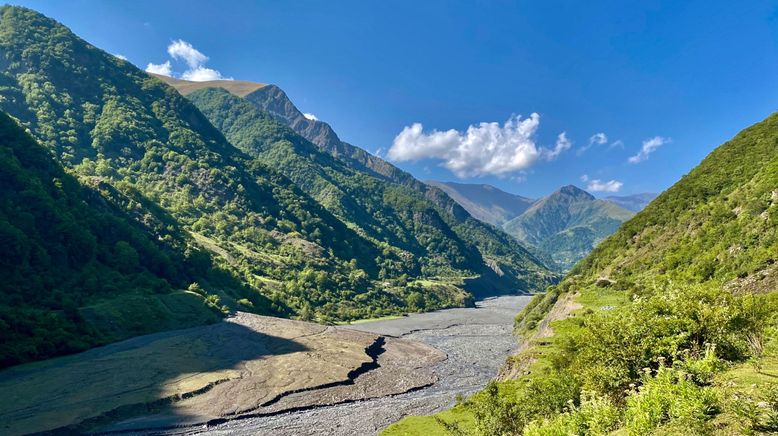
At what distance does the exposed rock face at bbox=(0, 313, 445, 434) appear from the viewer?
2302 inches

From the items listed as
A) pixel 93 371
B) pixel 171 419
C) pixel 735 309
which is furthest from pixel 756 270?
pixel 93 371

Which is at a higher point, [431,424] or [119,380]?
[431,424]

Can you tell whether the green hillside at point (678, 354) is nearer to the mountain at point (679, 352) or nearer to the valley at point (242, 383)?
the mountain at point (679, 352)

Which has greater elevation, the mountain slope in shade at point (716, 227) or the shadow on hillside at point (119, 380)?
the mountain slope in shade at point (716, 227)

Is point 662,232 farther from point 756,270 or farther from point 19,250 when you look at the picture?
point 19,250

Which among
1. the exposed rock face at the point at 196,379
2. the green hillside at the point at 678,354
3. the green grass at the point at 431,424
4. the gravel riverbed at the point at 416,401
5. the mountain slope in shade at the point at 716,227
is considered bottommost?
the gravel riverbed at the point at 416,401

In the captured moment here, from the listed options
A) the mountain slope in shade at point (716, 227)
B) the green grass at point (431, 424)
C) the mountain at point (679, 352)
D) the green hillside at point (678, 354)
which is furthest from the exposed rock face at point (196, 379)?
the mountain slope in shade at point (716, 227)

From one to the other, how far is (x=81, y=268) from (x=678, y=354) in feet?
432

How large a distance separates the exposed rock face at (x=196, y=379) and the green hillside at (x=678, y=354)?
94.5 ft

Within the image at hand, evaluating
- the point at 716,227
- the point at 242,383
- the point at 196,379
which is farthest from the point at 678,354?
the point at 196,379

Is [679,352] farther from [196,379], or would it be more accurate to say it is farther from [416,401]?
[196,379]

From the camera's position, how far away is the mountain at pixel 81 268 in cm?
8625

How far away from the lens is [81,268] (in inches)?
4375

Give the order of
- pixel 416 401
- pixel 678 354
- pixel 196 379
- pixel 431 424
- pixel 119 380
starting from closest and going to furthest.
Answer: pixel 678 354 < pixel 431 424 < pixel 416 401 < pixel 119 380 < pixel 196 379
